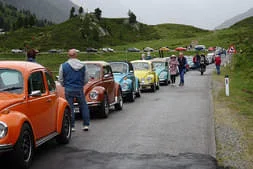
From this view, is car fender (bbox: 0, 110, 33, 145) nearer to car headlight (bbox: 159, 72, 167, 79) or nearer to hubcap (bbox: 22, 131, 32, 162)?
hubcap (bbox: 22, 131, 32, 162)

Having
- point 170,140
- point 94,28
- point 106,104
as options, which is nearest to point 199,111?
point 106,104

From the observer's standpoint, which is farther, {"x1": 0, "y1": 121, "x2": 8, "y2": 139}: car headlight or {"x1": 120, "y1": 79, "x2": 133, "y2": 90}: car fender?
{"x1": 120, "y1": 79, "x2": 133, "y2": 90}: car fender

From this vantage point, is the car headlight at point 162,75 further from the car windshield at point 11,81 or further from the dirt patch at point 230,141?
the car windshield at point 11,81

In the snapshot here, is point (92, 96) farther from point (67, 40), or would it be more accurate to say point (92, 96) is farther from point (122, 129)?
point (67, 40)

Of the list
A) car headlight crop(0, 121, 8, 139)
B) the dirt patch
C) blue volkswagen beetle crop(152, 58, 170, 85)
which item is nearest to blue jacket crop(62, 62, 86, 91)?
the dirt patch

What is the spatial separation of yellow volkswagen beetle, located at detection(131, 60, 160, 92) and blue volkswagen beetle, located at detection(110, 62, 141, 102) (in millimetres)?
3318

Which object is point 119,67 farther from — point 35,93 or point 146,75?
point 35,93

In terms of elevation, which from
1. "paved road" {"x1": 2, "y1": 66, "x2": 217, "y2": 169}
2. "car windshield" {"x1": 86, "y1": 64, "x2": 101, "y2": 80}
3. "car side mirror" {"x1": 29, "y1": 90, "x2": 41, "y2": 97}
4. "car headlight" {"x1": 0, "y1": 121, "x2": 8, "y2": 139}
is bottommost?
"paved road" {"x1": 2, "y1": 66, "x2": 217, "y2": 169}

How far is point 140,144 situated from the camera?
9938 millimetres

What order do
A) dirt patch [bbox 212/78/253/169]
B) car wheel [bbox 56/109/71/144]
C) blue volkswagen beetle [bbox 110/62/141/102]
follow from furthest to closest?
blue volkswagen beetle [bbox 110/62/141/102] → car wheel [bbox 56/109/71/144] → dirt patch [bbox 212/78/253/169]

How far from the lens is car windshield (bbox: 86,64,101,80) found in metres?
14.9

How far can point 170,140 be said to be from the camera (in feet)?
34.3

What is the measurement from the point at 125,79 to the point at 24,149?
39.4 ft

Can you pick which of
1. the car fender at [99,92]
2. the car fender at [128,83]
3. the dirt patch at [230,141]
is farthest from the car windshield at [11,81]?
the car fender at [128,83]
